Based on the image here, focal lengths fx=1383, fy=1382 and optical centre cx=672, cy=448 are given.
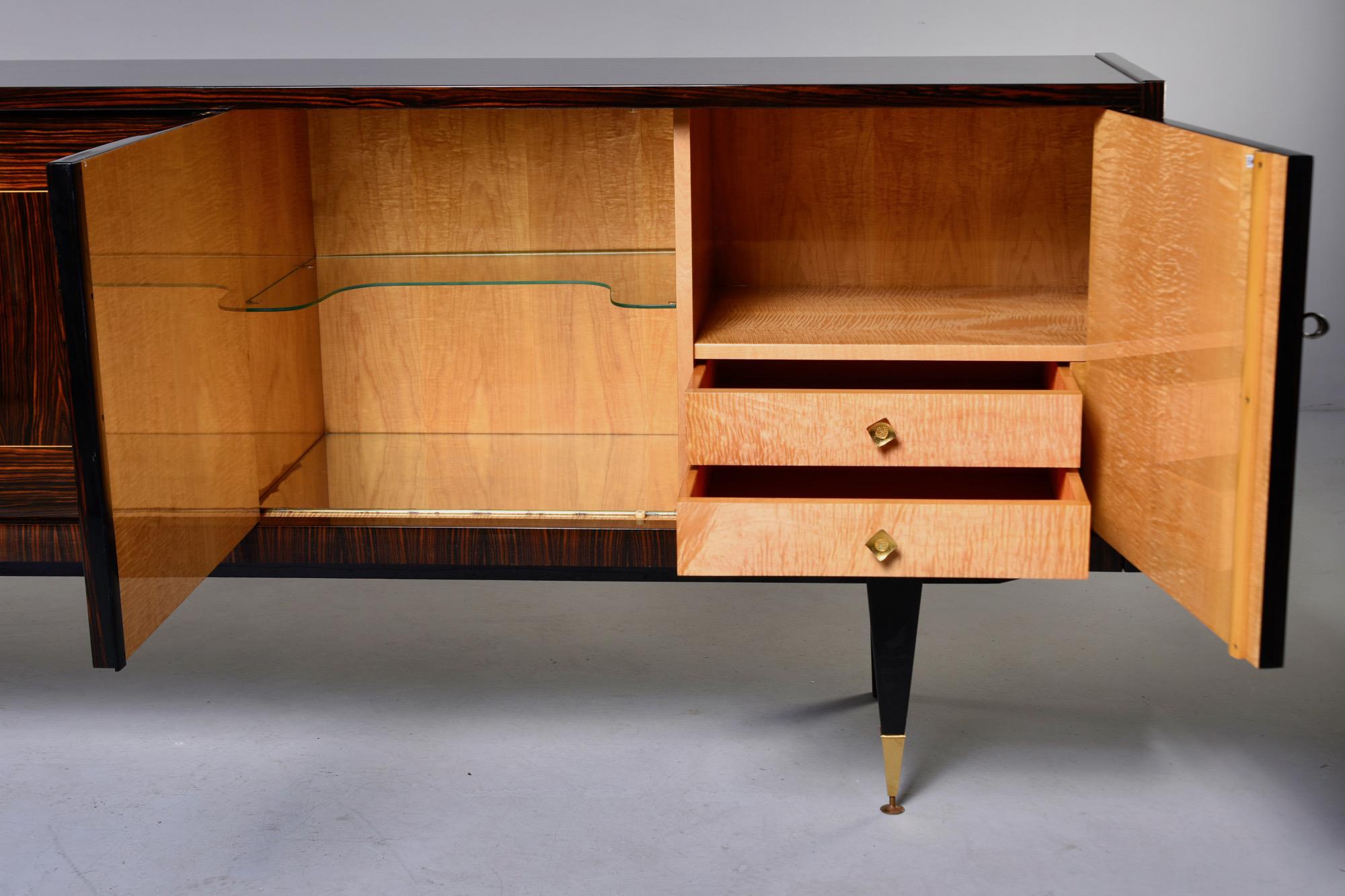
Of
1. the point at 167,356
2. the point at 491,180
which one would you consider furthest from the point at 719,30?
the point at 167,356

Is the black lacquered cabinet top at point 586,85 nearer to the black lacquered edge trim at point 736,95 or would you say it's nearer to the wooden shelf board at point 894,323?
the black lacquered edge trim at point 736,95

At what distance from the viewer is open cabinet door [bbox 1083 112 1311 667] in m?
1.01

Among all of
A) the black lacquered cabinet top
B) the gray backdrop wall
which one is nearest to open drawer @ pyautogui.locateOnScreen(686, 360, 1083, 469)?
the black lacquered cabinet top

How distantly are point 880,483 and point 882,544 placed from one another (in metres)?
0.33

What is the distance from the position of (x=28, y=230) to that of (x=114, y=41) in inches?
83.6

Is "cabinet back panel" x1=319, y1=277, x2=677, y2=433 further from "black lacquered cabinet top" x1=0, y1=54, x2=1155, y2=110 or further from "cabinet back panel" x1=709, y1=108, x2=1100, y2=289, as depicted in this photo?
"black lacquered cabinet top" x1=0, y1=54, x2=1155, y2=110

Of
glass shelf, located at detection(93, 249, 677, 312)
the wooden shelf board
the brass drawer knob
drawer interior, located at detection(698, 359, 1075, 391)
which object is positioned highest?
glass shelf, located at detection(93, 249, 677, 312)

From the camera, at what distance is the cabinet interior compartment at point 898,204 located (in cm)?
181

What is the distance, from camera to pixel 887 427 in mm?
1368

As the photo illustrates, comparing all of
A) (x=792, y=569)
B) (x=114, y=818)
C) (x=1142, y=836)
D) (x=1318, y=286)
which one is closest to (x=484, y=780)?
(x=114, y=818)

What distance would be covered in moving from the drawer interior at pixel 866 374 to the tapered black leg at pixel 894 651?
259 millimetres

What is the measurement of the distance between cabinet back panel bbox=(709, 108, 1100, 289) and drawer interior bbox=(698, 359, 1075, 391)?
209 mm

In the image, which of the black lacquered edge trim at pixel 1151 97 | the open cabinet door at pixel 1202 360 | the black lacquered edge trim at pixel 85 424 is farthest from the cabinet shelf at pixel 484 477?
the black lacquered edge trim at pixel 1151 97

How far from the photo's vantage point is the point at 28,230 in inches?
58.9
